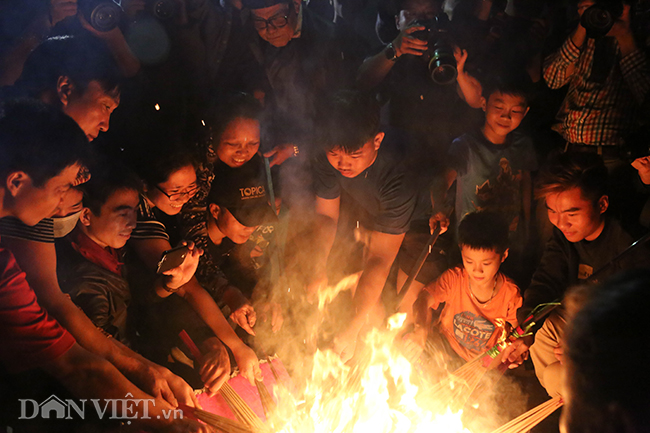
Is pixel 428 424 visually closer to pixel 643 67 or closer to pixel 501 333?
pixel 501 333

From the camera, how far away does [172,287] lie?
235cm

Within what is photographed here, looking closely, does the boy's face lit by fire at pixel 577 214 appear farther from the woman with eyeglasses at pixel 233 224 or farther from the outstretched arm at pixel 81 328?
the outstretched arm at pixel 81 328

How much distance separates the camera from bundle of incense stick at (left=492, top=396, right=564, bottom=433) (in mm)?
2352

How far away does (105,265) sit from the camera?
6.93ft

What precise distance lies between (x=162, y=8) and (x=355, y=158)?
4.23 feet

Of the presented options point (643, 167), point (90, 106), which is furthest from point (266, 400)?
point (643, 167)

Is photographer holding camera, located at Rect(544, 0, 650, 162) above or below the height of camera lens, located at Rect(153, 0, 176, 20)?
below

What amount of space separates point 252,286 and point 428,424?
127cm

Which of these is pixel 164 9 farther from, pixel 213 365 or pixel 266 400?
pixel 266 400

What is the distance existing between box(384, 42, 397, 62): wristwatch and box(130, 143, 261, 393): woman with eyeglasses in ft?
4.25

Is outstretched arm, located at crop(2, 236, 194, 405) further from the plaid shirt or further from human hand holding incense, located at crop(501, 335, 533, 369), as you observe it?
the plaid shirt

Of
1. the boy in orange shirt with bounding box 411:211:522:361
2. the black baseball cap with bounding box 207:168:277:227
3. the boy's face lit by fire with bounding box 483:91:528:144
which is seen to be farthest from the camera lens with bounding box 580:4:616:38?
the black baseball cap with bounding box 207:168:277:227

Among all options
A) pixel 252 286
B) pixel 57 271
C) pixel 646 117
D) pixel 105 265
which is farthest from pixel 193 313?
pixel 646 117

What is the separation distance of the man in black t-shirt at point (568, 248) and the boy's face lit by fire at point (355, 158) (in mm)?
1002
